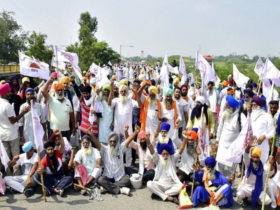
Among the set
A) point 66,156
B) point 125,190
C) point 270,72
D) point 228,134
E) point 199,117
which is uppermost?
point 270,72

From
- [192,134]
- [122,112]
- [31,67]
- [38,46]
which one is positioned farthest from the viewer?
[38,46]

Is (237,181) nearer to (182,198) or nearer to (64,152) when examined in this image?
(182,198)

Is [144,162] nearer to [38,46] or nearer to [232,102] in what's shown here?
[232,102]

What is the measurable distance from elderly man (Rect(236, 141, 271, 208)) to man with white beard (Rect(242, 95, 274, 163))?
16cm

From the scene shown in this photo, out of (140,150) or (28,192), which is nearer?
(28,192)

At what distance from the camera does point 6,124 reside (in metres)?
5.50

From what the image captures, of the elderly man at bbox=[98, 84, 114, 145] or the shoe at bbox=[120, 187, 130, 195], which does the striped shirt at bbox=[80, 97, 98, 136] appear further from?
the shoe at bbox=[120, 187, 130, 195]

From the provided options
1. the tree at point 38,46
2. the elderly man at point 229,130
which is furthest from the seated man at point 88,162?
the tree at point 38,46

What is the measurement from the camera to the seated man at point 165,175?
5094 mm

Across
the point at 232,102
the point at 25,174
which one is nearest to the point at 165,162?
the point at 232,102

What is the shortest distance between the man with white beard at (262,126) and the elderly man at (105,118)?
3.02m

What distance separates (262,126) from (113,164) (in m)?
3.00

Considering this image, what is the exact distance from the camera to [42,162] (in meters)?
5.35

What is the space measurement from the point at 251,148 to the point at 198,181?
3.68ft
